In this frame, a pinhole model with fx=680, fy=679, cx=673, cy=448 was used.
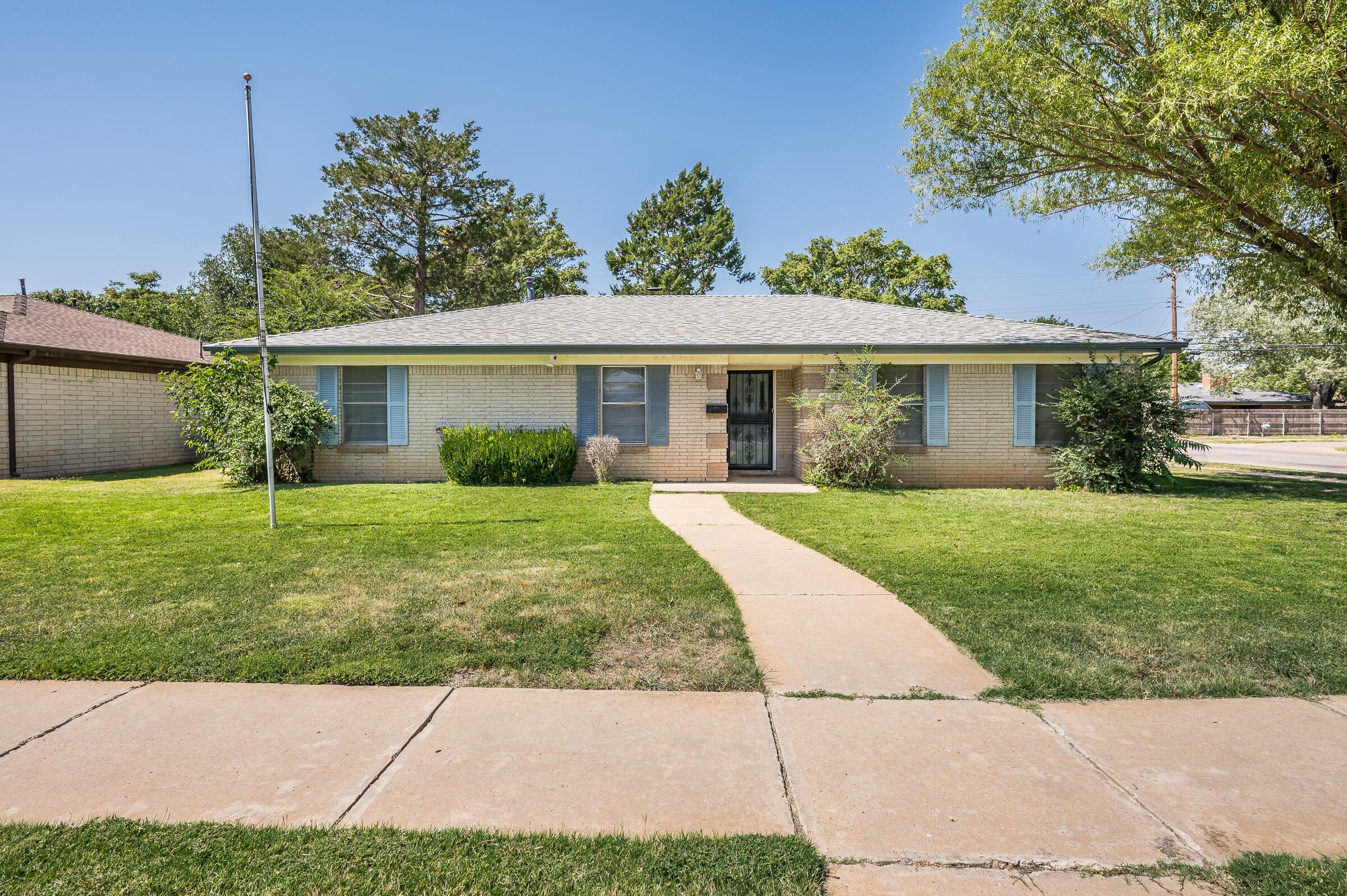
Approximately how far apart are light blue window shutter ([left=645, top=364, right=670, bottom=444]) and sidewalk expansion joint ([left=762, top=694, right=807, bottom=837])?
9.63 metres

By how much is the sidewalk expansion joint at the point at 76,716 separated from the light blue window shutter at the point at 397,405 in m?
9.81

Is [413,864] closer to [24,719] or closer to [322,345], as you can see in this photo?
[24,719]

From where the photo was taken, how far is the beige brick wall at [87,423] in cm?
1302

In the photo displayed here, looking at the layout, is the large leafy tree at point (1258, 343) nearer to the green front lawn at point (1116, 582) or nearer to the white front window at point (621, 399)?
the green front lawn at point (1116, 582)

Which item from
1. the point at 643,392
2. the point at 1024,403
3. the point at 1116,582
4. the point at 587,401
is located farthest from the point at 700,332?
the point at 1116,582

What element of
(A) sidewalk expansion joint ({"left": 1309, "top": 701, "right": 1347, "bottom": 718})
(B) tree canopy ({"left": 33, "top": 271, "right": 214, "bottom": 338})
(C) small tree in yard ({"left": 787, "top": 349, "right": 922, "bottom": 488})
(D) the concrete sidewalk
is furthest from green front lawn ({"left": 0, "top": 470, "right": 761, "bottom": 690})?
(B) tree canopy ({"left": 33, "top": 271, "right": 214, "bottom": 338})

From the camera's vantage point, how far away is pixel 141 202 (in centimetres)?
1798

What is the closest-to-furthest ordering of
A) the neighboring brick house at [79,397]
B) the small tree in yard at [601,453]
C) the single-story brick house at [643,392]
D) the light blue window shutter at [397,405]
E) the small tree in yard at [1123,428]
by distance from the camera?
the small tree in yard at [1123,428]
the small tree in yard at [601,453]
the single-story brick house at [643,392]
the light blue window shutter at [397,405]
the neighboring brick house at [79,397]

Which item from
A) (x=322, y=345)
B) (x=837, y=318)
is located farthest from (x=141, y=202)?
(x=837, y=318)

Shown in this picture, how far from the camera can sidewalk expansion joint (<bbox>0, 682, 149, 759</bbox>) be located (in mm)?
2668

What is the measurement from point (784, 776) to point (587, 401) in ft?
34.7

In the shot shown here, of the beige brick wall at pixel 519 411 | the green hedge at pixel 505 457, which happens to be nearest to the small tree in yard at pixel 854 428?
the beige brick wall at pixel 519 411

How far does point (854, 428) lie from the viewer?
1145 cm

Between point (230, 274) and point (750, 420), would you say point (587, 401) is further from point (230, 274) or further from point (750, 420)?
point (230, 274)
